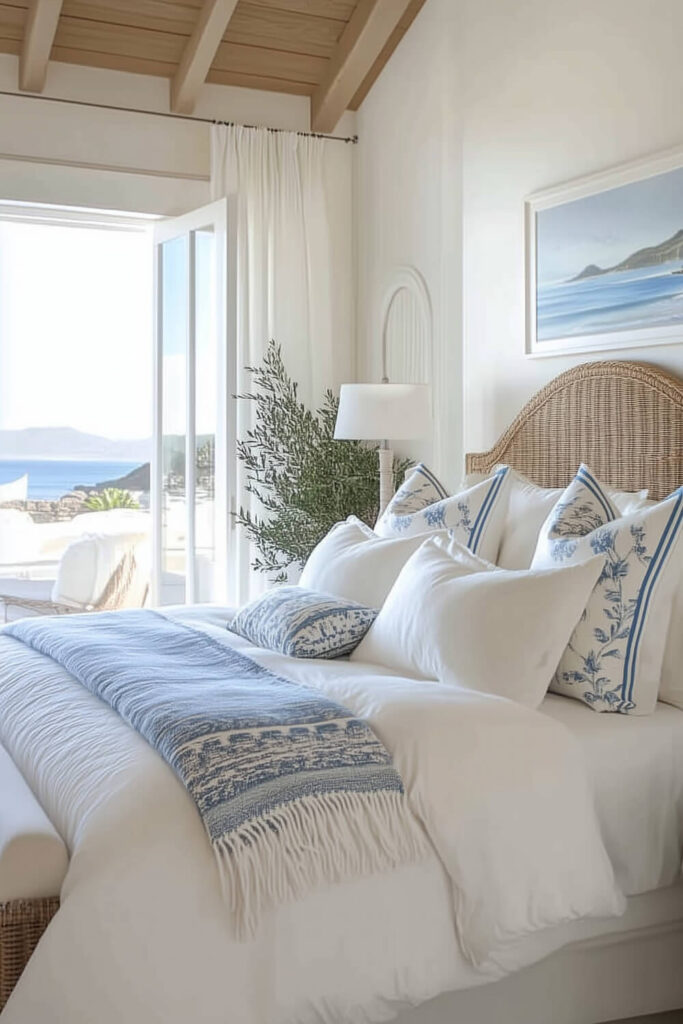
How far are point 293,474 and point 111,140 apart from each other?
5.62ft

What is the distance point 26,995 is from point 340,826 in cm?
59

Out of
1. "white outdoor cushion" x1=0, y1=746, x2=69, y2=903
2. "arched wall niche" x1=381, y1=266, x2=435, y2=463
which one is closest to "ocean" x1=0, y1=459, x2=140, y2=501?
"arched wall niche" x1=381, y1=266, x2=435, y2=463

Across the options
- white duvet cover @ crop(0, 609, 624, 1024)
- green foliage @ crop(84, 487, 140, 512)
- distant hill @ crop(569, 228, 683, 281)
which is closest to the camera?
white duvet cover @ crop(0, 609, 624, 1024)

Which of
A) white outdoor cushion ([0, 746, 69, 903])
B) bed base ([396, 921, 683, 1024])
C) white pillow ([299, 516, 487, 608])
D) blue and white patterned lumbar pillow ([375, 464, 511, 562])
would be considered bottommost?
bed base ([396, 921, 683, 1024])

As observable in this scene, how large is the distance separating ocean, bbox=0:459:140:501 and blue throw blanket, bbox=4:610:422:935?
473 inches

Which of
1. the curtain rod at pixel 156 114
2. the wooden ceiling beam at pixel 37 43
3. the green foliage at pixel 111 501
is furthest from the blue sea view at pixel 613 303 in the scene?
the green foliage at pixel 111 501

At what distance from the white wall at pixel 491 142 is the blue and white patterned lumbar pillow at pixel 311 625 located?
1.30 meters

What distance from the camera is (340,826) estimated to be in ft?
6.81

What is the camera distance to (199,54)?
497cm

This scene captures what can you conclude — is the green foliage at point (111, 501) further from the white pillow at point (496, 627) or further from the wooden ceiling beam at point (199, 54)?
the white pillow at point (496, 627)

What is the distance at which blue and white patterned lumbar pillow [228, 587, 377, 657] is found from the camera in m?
3.04

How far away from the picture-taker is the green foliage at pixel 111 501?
12.4 metres

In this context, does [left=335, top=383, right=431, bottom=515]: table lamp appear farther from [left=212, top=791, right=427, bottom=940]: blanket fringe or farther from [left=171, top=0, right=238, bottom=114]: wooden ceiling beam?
[left=212, top=791, right=427, bottom=940]: blanket fringe

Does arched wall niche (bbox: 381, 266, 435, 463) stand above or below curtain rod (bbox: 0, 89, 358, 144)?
below
